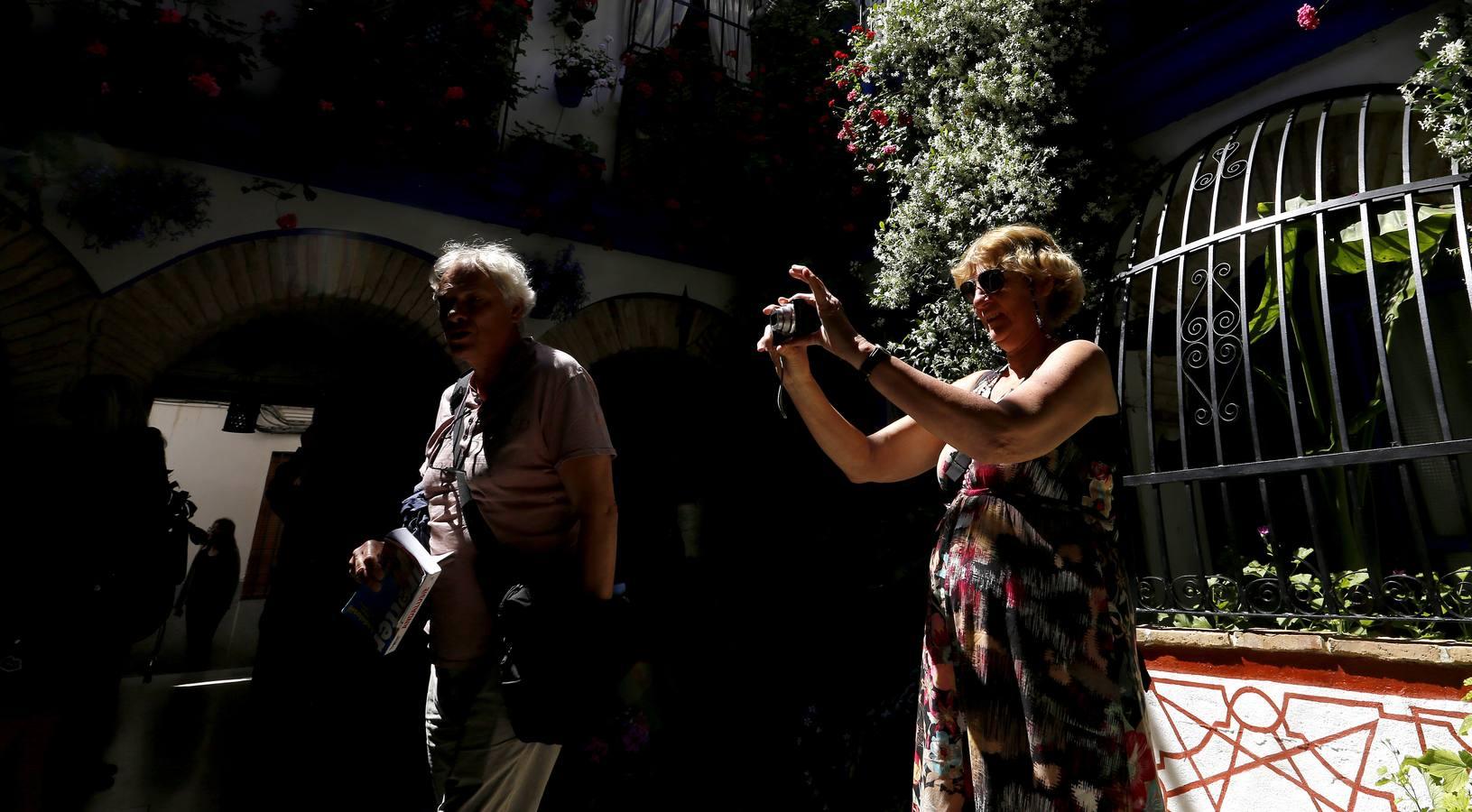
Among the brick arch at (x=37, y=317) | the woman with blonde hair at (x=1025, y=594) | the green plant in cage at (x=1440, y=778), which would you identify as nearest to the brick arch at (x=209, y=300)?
the brick arch at (x=37, y=317)

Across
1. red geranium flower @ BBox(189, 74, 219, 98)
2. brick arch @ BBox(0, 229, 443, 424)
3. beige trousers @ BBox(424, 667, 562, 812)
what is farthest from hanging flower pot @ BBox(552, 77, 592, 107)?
beige trousers @ BBox(424, 667, 562, 812)

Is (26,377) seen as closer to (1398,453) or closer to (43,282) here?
(43,282)

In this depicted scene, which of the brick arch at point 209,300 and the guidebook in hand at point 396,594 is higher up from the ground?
the brick arch at point 209,300

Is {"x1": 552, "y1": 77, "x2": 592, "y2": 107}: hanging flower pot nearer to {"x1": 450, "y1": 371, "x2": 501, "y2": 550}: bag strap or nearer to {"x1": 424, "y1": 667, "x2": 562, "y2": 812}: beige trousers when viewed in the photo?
{"x1": 450, "y1": 371, "x2": 501, "y2": 550}: bag strap

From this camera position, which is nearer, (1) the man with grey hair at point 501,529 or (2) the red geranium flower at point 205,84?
(1) the man with grey hair at point 501,529

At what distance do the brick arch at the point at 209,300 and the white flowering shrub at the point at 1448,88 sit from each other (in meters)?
A: 4.51

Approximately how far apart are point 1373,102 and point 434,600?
3710 mm

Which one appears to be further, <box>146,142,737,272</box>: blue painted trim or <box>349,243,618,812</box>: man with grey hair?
<box>146,142,737,272</box>: blue painted trim

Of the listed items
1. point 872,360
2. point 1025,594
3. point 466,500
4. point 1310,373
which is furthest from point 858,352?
point 1310,373

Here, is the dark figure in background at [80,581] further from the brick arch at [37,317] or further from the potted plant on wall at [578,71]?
the potted plant on wall at [578,71]

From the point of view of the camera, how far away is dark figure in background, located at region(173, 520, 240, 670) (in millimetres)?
8062

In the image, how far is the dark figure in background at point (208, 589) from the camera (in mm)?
8062

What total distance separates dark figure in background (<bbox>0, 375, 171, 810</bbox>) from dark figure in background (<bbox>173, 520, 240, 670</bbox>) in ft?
16.9

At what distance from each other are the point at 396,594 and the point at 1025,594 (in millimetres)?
1242
